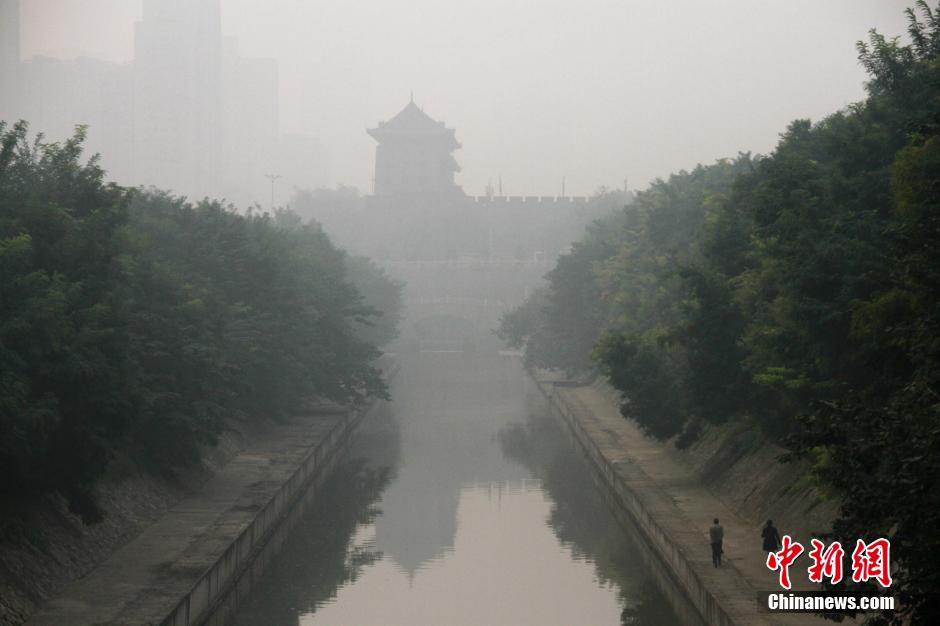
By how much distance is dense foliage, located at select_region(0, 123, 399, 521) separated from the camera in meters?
15.1

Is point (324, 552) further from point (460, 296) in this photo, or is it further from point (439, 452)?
point (460, 296)

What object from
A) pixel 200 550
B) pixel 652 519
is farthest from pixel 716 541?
pixel 200 550

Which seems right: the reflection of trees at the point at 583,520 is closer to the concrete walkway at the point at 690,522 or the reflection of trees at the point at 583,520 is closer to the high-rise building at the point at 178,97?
the concrete walkway at the point at 690,522

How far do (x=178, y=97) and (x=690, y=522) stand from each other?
5150 inches

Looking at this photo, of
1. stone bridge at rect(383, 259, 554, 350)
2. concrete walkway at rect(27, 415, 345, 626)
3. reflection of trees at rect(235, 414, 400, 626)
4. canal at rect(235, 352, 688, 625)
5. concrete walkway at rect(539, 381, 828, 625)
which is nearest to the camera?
concrete walkway at rect(27, 415, 345, 626)

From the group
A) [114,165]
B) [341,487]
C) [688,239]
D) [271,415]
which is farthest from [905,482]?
[114,165]

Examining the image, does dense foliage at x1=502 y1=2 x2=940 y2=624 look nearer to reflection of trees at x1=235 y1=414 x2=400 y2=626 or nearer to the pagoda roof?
Result: reflection of trees at x1=235 y1=414 x2=400 y2=626

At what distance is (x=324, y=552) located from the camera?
21109 millimetres

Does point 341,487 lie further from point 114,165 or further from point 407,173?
point 114,165

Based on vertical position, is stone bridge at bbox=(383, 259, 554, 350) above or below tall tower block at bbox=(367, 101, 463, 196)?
below

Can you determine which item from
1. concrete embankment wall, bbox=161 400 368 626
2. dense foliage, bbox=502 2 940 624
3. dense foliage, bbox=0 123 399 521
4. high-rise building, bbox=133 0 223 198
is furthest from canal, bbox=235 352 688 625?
high-rise building, bbox=133 0 223 198

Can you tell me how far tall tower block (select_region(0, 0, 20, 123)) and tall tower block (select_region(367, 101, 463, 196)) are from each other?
45.6 meters

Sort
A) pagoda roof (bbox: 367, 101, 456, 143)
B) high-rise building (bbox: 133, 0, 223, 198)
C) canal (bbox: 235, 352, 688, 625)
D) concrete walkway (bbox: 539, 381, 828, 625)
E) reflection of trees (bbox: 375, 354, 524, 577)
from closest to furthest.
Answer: concrete walkway (bbox: 539, 381, 828, 625) < canal (bbox: 235, 352, 688, 625) < reflection of trees (bbox: 375, 354, 524, 577) < pagoda roof (bbox: 367, 101, 456, 143) < high-rise building (bbox: 133, 0, 223, 198)

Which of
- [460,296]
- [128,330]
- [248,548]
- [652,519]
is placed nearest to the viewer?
[248,548]
